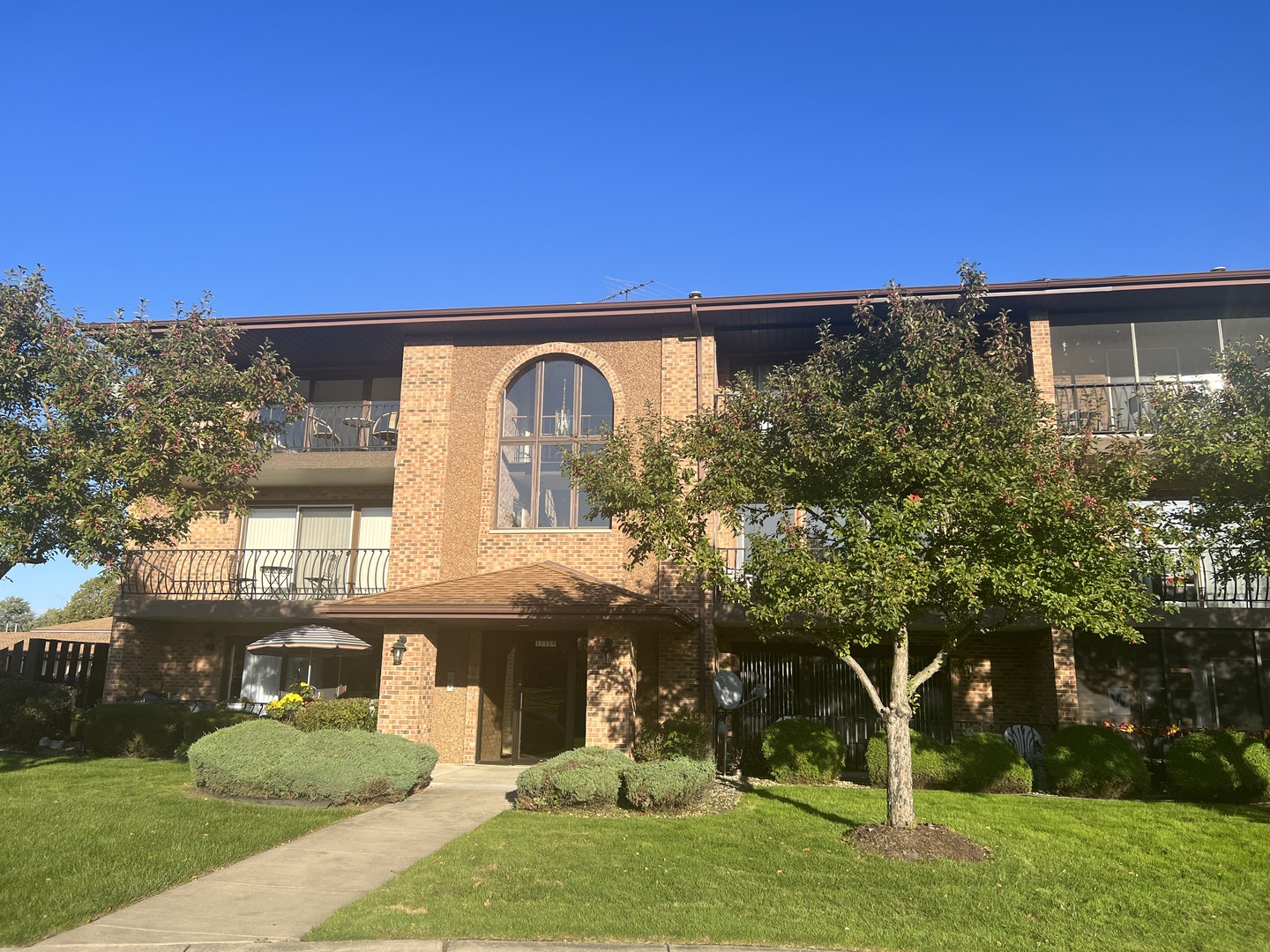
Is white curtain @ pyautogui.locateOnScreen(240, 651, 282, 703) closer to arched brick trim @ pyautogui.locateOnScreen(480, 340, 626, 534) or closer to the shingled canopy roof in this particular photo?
the shingled canopy roof

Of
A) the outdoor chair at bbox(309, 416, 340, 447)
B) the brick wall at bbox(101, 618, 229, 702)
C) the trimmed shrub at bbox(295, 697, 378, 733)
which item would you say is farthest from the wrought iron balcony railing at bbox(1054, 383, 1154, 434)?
the brick wall at bbox(101, 618, 229, 702)

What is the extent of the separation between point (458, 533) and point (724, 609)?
492 cm

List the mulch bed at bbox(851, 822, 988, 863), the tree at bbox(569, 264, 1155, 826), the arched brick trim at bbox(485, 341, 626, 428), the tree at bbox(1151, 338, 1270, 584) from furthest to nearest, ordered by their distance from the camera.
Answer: the arched brick trim at bbox(485, 341, 626, 428), the tree at bbox(1151, 338, 1270, 584), the tree at bbox(569, 264, 1155, 826), the mulch bed at bbox(851, 822, 988, 863)

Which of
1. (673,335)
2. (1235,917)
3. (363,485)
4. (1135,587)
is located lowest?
(1235,917)

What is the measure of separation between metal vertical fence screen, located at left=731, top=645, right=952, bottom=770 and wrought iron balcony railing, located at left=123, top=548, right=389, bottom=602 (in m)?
7.51

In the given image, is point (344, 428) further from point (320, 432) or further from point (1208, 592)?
point (1208, 592)

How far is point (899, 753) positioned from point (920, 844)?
2.99ft

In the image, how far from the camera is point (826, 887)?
7648 millimetres

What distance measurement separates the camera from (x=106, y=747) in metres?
15.9

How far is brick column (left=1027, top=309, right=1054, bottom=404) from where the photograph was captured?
1575 centimetres

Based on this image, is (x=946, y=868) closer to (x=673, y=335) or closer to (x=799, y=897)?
(x=799, y=897)

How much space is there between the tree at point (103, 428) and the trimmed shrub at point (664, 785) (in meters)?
6.82

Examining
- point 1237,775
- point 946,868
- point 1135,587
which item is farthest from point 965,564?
point 1237,775

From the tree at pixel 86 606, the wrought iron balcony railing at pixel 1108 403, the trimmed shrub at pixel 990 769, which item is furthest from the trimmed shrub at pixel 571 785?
the tree at pixel 86 606
